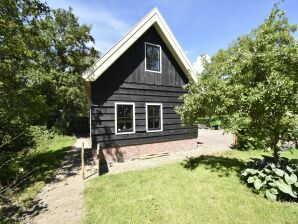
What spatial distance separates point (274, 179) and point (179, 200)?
9.38 ft

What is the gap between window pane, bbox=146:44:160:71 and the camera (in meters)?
10.7

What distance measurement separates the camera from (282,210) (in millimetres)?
4742

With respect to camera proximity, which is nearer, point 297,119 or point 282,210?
point 282,210

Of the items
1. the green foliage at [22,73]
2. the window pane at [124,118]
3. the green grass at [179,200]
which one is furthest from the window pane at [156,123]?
the green foliage at [22,73]

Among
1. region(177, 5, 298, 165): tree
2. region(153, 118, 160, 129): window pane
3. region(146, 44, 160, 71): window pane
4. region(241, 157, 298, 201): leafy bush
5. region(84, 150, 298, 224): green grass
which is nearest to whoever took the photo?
region(84, 150, 298, 224): green grass

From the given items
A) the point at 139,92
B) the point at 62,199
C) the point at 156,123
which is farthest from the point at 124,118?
the point at 62,199

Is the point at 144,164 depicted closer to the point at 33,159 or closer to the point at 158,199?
the point at 158,199

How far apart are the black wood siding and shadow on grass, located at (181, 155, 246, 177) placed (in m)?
2.43

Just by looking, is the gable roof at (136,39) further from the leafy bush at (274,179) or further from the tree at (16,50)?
the leafy bush at (274,179)

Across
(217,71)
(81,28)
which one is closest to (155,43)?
(217,71)

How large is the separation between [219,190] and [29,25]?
9.10m

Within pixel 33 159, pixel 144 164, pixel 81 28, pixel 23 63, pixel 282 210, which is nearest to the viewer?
pixel 282 210

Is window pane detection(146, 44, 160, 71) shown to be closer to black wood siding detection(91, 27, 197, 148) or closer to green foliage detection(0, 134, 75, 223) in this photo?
black wood siding detection(91, 27, 197, 148)

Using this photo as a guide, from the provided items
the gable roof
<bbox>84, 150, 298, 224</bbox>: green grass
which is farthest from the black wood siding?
<bbox>84, 150, 298, 224</bbox>: green grass
